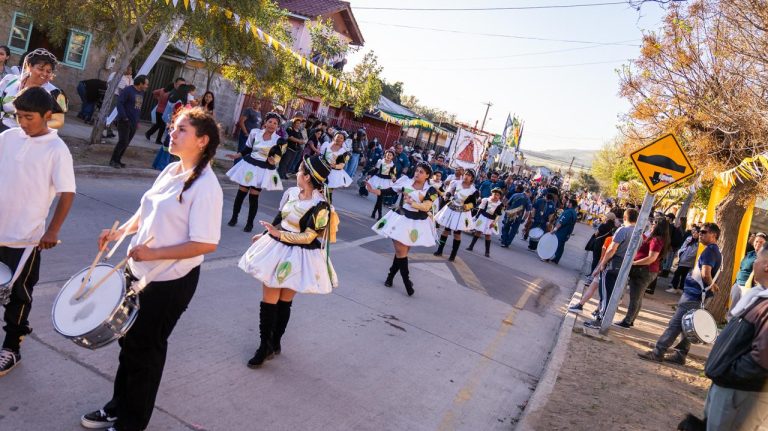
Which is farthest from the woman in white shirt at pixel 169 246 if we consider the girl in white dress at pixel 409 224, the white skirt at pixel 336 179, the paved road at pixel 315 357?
the white skirt at pixel 336 179

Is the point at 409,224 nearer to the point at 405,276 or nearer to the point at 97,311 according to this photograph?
the point at 405,276

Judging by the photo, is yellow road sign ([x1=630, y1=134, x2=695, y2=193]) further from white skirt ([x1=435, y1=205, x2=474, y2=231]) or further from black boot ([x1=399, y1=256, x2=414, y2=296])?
white skirt ([x1=435, y1=205, x2=474, y2=231])

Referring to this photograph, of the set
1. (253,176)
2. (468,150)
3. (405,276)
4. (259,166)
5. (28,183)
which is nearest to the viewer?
(28,183)

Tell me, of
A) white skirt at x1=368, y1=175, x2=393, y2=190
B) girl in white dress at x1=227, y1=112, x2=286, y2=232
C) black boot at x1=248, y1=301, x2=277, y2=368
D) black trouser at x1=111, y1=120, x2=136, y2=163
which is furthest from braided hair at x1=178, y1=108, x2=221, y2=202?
white skirt at x1=368, y1=175, x2=393, y2=190

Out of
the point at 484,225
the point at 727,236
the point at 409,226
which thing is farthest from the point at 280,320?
the point at 484,225

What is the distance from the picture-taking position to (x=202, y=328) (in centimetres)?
590

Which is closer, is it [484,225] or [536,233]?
[484,225]

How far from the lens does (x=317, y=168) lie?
5512 millimetres

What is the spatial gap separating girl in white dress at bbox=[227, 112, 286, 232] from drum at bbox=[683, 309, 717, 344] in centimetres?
613

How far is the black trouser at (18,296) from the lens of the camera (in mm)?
4012

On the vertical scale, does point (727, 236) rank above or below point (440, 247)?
above

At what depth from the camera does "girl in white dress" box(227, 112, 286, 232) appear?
34.4 ft

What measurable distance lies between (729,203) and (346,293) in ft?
27.1

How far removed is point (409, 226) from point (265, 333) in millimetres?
4388
